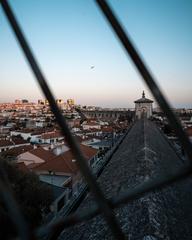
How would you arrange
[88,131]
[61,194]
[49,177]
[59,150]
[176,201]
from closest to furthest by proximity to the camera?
[176,201]
[61,194]
[49,177]
[59,150]
[88,131]

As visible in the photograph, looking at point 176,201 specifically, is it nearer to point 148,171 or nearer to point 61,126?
point 148,171

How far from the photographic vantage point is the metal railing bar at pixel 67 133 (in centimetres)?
118

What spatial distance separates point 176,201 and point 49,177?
14.2m

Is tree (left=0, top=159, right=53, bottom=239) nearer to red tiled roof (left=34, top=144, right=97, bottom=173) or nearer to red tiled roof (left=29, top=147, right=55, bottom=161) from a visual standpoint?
red tiled roof (left=34, top=144, right=97, bottom=173)

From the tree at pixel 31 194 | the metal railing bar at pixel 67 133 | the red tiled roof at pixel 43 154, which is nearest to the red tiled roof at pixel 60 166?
the red tiled roof at pixel 43 154

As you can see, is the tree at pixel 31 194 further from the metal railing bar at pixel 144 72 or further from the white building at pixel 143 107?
the white building at pixel 143 107

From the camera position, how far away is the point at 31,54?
139 cm

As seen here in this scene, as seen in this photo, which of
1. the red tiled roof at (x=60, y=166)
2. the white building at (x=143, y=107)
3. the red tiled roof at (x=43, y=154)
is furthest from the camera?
the white building at (x=143, y=107)

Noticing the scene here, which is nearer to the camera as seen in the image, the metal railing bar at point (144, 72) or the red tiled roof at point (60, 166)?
the metal railing bar at point (144, 72)

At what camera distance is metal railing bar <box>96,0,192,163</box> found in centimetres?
121

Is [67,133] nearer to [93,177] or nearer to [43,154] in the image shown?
[93,177]

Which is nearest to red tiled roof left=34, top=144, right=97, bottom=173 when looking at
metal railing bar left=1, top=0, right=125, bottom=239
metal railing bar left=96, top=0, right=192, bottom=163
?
metal railing bar left=1, top=0, right=125, bottom=239

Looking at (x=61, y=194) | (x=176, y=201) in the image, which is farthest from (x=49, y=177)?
(x=176, y=201)

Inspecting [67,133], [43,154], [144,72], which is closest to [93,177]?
[67,133]
